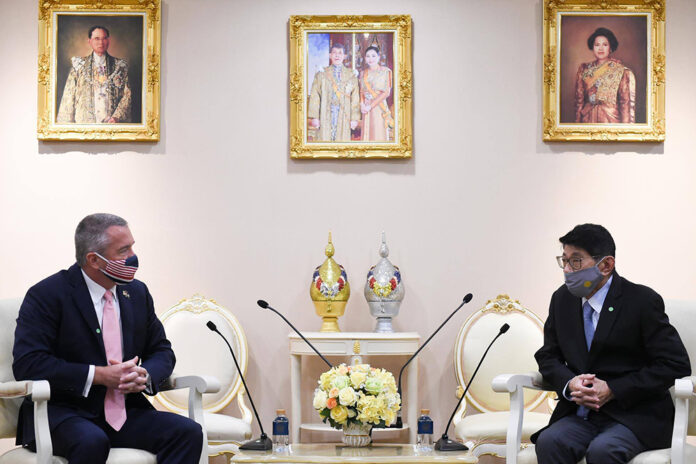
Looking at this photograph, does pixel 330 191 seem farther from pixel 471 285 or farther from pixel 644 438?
pixel 644 438

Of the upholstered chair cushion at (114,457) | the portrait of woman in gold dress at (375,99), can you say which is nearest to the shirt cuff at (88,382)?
the upholstered chair cushion at (114,457)

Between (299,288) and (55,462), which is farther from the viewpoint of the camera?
(299,288)

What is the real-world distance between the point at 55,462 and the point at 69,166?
2.39m

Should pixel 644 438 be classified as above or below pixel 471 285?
below

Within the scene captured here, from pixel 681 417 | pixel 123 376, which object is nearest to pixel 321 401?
pixel 123 376

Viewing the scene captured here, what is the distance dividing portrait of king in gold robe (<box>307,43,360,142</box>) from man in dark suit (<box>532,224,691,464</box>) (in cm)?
181

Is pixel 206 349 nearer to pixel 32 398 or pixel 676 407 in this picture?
pixel 32 398

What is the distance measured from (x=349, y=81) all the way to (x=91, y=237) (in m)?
2.11

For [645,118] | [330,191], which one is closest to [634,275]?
[645,118]

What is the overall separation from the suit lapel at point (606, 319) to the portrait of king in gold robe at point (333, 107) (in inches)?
80.3

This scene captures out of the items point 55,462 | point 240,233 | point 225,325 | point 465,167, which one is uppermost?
point 465,167

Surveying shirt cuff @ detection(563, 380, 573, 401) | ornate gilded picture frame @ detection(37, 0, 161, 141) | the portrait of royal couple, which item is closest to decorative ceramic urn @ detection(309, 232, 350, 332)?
the portrait of royal couple

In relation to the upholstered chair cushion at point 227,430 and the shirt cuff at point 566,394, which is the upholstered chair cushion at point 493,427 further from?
the upholstered chair cushion at point 227,430

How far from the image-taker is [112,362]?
3641mm
